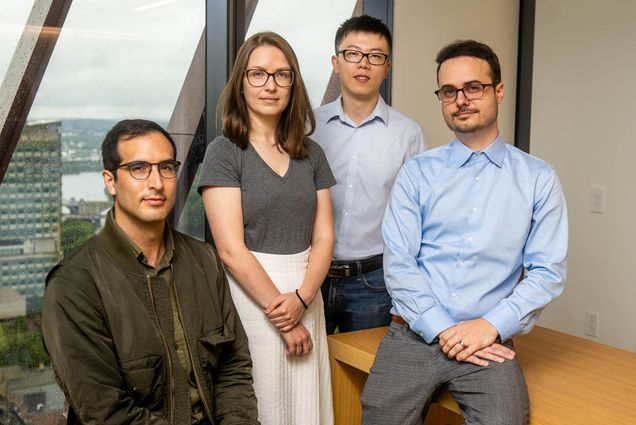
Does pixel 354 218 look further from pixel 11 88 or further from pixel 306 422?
pixel 11 88

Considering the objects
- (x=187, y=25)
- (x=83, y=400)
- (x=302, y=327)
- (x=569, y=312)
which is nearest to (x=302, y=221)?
(x=302, y=327)

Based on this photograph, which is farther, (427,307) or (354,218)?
(354,218)

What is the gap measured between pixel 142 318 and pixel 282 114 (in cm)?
85

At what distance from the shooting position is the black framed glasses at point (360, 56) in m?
2.61

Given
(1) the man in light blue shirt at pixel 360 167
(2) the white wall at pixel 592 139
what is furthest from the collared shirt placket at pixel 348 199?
(2) the white wall at pixel 592 139

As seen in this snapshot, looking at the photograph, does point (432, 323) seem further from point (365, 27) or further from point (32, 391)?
point (32, 391)

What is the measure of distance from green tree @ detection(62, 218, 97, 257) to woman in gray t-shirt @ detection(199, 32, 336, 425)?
0.61 metres

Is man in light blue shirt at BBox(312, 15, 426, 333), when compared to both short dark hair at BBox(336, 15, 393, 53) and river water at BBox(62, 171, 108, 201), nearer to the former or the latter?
short dark hair at BBox(336, 15, 393, 53)

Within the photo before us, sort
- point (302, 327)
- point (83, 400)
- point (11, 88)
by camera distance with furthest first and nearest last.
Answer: point (11, 88), point (302, 327), point (83, 400)

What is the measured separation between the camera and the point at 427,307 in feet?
6.93

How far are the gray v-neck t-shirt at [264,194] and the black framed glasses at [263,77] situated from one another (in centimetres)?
20

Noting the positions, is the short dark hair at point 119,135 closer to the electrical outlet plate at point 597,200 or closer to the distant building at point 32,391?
the distant building at point 32,391

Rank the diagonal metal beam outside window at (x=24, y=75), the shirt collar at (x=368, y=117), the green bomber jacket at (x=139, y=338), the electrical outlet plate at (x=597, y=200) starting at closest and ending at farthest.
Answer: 1. the green bomber jacket at (x=139, y=338)
2. the diagonal metal beam outside window at (x=24, y=75)
3. the shirt collar at (x=368, y=117)
4. the electrical outlet plate at (x=597, y=200)

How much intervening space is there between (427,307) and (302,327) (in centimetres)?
41
